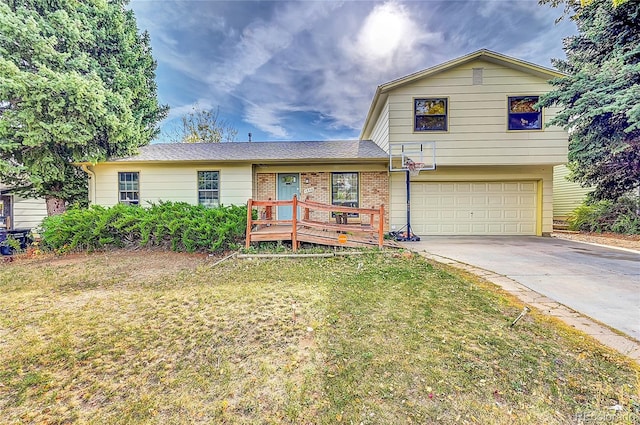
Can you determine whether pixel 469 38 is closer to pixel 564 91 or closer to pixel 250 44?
Result: pixel 564 91

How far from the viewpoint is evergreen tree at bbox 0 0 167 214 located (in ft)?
23.0

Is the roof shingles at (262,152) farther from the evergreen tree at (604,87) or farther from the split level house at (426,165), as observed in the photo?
the evergreen tree at (604,87)

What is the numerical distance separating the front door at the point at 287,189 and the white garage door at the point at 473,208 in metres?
4.27

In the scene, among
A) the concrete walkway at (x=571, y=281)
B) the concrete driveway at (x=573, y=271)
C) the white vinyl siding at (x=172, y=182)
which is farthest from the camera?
the white vinyl siding at (x=172, y=182)

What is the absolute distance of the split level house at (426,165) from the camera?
886 cm

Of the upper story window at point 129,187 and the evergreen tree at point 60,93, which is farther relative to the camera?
the upper story window at point 129,187

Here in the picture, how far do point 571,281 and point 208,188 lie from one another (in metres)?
10.1

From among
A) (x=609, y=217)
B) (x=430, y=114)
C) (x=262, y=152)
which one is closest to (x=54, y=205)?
(x=262, y=152)

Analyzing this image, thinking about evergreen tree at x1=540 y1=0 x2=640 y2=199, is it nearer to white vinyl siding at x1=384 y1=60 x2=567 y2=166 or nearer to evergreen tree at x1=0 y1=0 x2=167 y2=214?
white vinyl siding at x1=384 y1=60 x2=567 y2=166

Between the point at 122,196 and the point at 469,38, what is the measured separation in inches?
582

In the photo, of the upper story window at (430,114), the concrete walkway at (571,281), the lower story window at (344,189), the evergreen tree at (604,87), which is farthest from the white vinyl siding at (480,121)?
the concrete walkway at (571,281)

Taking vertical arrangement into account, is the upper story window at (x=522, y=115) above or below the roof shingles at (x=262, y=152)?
above

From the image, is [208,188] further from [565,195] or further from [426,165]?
[565,195]

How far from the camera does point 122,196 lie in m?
9.83
